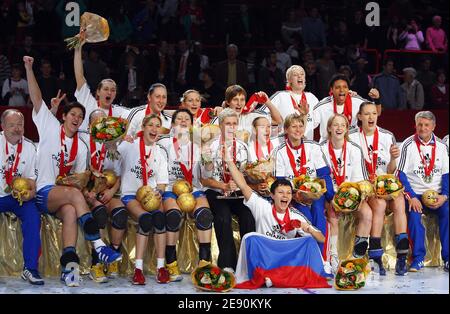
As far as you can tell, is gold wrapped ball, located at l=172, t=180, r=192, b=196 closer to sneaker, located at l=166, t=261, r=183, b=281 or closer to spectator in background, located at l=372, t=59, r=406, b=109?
sneaker, located at l=166, t=261, r=183, b=281

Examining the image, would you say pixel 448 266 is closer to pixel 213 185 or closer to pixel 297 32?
pixel 213 185

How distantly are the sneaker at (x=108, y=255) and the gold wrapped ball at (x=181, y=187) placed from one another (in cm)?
81

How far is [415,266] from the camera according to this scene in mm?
9344

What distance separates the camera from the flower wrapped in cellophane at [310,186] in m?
8.87

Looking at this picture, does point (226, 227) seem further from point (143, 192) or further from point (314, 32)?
point (314, 32)

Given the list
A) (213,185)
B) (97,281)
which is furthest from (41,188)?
(213,185)

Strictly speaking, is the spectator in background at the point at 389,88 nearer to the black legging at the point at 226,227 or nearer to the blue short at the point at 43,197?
the black legging at the point at 226,227

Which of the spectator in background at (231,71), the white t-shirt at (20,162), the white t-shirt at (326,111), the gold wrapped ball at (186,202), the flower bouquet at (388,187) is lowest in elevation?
the gold wrapped ball at (186,202)

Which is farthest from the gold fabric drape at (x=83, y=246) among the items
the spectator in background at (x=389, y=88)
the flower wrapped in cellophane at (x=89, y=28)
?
the spectator in background at (x=389, y=88)

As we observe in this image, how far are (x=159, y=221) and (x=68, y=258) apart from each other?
33.2 inches
